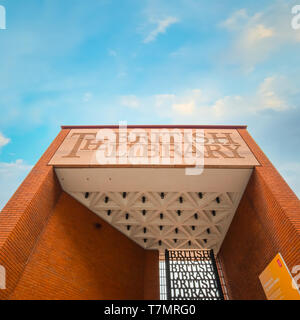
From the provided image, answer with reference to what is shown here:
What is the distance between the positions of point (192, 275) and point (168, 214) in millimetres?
5228

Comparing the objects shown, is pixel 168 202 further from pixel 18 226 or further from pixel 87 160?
pixel 18 226

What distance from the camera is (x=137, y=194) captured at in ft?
31.2

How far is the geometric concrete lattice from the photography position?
964 centimetres

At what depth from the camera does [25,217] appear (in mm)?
6363

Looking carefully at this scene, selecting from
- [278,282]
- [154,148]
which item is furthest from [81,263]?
[278,282]

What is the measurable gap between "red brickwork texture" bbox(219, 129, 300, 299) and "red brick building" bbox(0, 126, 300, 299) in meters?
0.04

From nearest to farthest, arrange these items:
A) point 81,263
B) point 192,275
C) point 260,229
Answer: point 260,229 → point 81,263 → point 192,275

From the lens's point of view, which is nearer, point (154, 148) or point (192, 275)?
point (154, 148)

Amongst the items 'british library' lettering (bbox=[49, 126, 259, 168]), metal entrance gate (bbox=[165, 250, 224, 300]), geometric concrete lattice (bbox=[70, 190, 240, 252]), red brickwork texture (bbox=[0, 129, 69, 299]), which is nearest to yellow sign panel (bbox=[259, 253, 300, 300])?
geometric concrete lattice (bbox=[70, 190, 240, 252])

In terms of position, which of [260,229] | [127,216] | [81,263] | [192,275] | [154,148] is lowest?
[81,263]

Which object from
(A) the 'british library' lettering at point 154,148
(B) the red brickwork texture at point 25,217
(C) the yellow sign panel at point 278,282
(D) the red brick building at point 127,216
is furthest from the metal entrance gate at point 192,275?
(B) the red brickwork texture at point 25,217

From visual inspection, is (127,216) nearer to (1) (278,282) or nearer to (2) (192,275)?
(2) (192,275)
